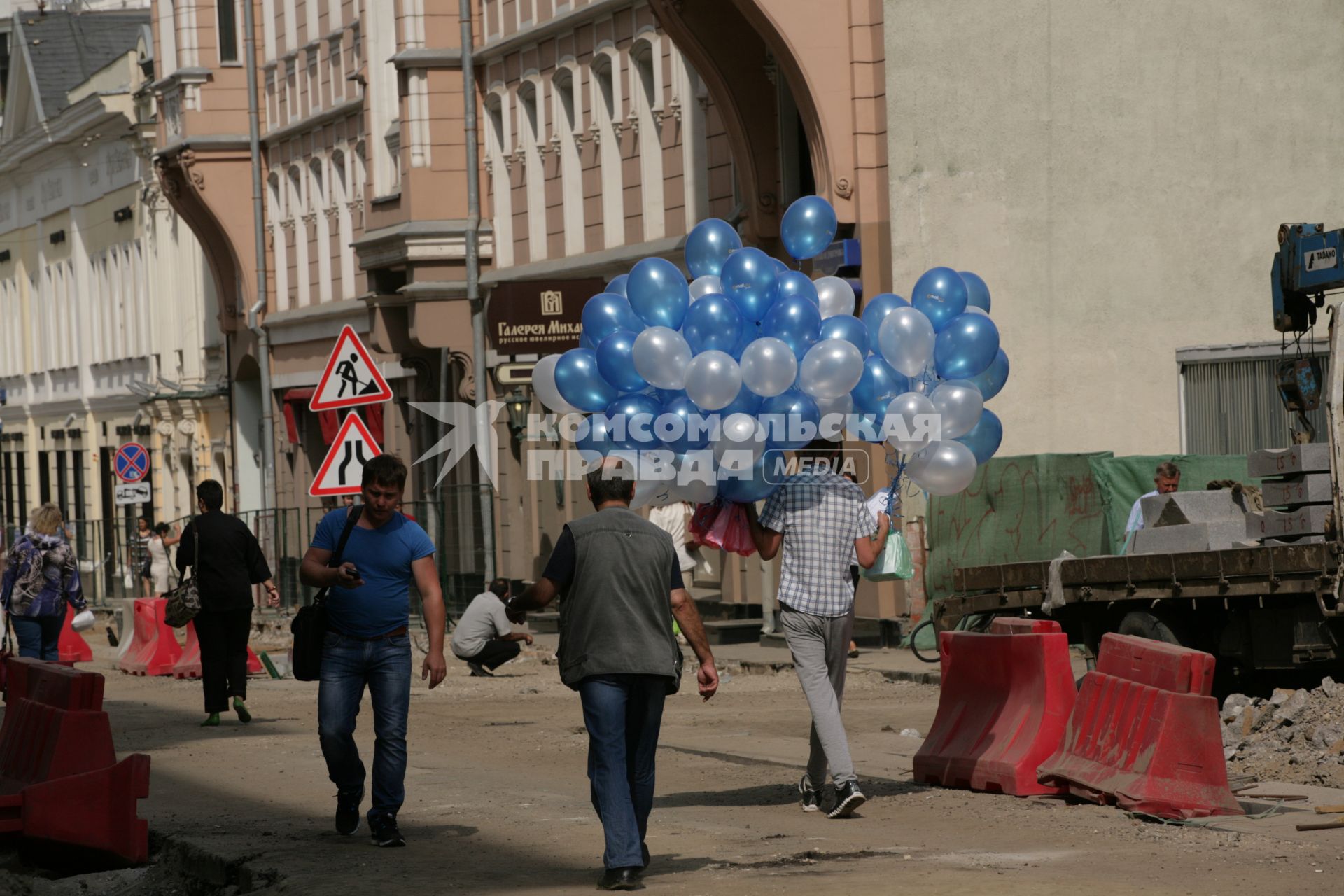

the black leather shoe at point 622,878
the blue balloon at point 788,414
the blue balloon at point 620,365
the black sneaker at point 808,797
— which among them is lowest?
the black sneaker at point 808,797

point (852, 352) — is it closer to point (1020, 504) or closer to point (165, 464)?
point (1020, 504)

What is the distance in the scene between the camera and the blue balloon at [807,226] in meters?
12.7

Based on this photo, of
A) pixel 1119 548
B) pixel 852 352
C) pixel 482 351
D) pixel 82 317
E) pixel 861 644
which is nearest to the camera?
pixel 852 352

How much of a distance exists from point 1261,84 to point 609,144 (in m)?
9.37

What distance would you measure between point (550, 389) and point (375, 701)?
226 cm

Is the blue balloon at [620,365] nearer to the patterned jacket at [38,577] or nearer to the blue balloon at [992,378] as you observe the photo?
the blue balloon at [992,378]

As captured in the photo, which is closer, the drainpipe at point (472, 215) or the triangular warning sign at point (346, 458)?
the triangular warning sign at point (346, 458)

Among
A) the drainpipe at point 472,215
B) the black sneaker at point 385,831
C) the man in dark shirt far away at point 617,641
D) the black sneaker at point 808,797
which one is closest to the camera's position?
the man in dark shirt far away at point 617,641

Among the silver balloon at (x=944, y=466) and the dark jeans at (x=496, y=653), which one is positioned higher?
the silver balloon at (x=944, y=466)

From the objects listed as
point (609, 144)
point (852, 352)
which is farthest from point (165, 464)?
point (852, 352)

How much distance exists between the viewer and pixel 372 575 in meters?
10.9

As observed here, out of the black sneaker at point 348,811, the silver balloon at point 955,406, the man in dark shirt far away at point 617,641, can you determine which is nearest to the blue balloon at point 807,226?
the silver balloon at point 955,406

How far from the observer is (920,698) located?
19.7 metres

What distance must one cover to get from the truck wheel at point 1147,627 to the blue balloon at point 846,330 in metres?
5.22
